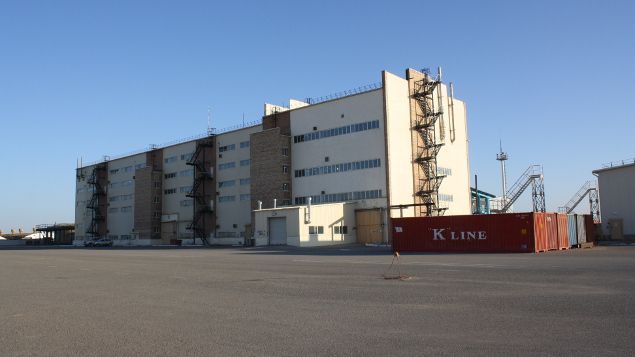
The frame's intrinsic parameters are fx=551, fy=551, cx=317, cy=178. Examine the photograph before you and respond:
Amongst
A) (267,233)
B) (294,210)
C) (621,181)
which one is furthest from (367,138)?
(621,181)

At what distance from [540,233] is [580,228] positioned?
11.2m

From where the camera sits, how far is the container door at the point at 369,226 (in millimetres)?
57281

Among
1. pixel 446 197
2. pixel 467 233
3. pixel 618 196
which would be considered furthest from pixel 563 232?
pixel 446 197

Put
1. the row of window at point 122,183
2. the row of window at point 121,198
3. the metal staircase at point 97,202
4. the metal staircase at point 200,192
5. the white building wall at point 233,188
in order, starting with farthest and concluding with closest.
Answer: the metal staircase at point 97,202
the row of window at point 122,183
the row of window at point 121,198
the metal staircase at point 200,192
the white building wall at point 233,188

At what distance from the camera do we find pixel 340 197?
199 feet

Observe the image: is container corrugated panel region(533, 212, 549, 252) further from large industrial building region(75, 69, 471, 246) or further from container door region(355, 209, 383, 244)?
container door region(355, 209, 383, 244)

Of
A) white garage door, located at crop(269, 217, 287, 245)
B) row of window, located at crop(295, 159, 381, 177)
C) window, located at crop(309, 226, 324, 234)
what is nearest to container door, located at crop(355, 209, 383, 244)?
window, located at crop(309, 226, 324, 234)

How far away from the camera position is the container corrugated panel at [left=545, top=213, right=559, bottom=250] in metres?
36.3

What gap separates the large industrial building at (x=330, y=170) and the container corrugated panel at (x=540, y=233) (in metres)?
20.4

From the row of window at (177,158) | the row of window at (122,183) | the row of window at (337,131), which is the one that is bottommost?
the row of window at (122,183)

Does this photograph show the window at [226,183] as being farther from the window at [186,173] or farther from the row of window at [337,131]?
the row of window at [337,131]

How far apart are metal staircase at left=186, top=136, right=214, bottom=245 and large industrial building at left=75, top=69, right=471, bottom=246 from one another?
0.14 metres

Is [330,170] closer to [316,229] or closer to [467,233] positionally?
[316,229]

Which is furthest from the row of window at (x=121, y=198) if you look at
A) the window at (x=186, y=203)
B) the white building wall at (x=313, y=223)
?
the white building wall at (x=313, y=223)
